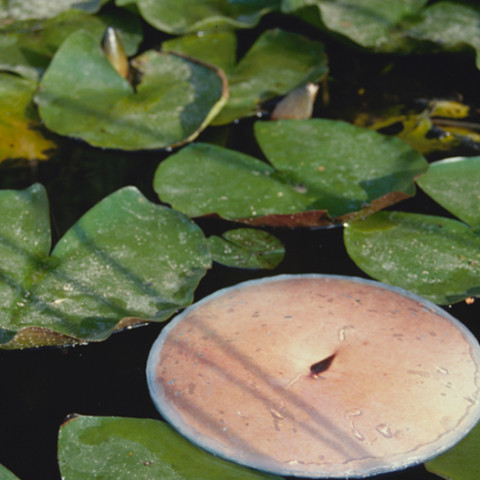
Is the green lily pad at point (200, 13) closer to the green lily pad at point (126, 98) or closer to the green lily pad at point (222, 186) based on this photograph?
the green lily pad at point (126, 98)

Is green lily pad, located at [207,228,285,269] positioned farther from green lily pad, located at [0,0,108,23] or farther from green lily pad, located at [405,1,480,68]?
green lily pad, located at [0,0,108,23]

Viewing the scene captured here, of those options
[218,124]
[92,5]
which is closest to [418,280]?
[218,124]

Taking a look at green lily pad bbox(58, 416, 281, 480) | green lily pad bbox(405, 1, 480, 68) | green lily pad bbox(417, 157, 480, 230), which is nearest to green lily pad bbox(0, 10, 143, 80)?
green lily pad bbox(405, 1, 480, 68)

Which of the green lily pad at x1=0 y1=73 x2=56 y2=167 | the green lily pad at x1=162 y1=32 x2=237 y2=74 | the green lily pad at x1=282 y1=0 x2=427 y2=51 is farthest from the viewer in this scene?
the green lily pad at x1=162 y1=32 x2=237 y2=74

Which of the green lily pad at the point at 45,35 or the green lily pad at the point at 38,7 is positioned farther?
the green lily pad at the point at 38,7

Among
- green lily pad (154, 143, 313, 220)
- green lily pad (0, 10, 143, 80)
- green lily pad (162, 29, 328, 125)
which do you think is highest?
green lily pad (0, 10, 143, 80)

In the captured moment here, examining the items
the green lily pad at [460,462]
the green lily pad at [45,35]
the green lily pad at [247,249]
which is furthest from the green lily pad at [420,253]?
the green lily pad at [45,35]
